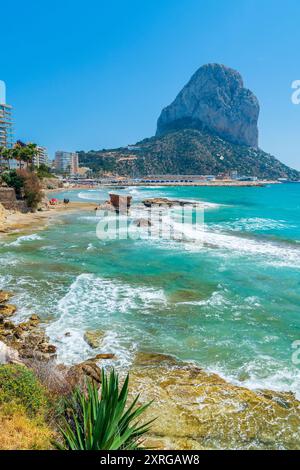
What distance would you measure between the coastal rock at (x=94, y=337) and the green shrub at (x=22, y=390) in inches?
155

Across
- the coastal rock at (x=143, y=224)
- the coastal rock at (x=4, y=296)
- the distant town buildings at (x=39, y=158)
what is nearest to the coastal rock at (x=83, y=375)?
the coastal rock at (x=4, y=296)

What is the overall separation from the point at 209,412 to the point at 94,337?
16.1 feet

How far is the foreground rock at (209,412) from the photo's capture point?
23.4 feet

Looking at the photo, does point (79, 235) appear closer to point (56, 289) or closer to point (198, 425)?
point (56, 289)

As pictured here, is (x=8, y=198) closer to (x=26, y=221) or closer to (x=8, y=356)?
(x=26, y=221)

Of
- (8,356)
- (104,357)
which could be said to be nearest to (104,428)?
(8,356)

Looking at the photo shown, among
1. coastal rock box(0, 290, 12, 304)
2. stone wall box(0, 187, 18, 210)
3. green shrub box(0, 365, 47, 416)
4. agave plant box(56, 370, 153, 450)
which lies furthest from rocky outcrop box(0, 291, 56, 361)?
stone wall box(0, 187, 18, 210)

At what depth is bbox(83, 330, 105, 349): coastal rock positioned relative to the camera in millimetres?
11281

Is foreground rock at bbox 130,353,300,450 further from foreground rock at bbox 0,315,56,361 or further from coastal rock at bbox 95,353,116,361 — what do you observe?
foreground rock at bbox 0,315,56,361

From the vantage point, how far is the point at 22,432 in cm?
595

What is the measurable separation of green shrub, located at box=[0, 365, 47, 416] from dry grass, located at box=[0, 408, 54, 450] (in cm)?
23
